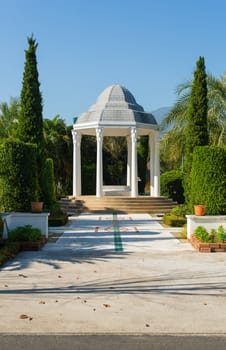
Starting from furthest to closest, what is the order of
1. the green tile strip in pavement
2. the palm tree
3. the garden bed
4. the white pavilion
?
the white pavilion
the palm tree
the green tile strip in pavement
the garden bed

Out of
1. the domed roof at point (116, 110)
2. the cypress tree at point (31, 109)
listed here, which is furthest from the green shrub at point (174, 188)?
the cypress tree at point (31, 109)

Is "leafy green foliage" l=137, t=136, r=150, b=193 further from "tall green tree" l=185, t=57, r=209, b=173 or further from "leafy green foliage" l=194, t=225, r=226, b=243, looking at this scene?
"leafy green foliage" l=194, t=225, r=226, b=243

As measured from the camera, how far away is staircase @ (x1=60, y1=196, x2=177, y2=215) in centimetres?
2600

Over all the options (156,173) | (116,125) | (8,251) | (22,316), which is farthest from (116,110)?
(22,316)

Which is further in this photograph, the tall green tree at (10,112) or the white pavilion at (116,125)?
the tall green tree at (10,112)

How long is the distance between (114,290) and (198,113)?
13523 mm

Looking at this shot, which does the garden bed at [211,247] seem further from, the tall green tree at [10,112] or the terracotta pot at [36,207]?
the tall green tree at [10,112]

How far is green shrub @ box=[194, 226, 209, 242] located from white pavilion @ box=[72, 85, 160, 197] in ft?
51.1

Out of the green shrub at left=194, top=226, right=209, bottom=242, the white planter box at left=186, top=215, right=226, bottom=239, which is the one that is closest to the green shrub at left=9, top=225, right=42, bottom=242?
the green shrub at left=194, top=226, right=209, bottom=242

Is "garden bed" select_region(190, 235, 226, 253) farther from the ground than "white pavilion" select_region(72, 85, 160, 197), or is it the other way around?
"white pavilion" select_region(72, 85, 160, 197)

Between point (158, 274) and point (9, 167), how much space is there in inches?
295

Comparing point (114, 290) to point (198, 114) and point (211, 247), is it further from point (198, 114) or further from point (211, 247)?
point (198, 114)

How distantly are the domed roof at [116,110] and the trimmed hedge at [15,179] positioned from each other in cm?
1396

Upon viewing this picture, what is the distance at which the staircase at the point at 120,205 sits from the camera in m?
26.0
